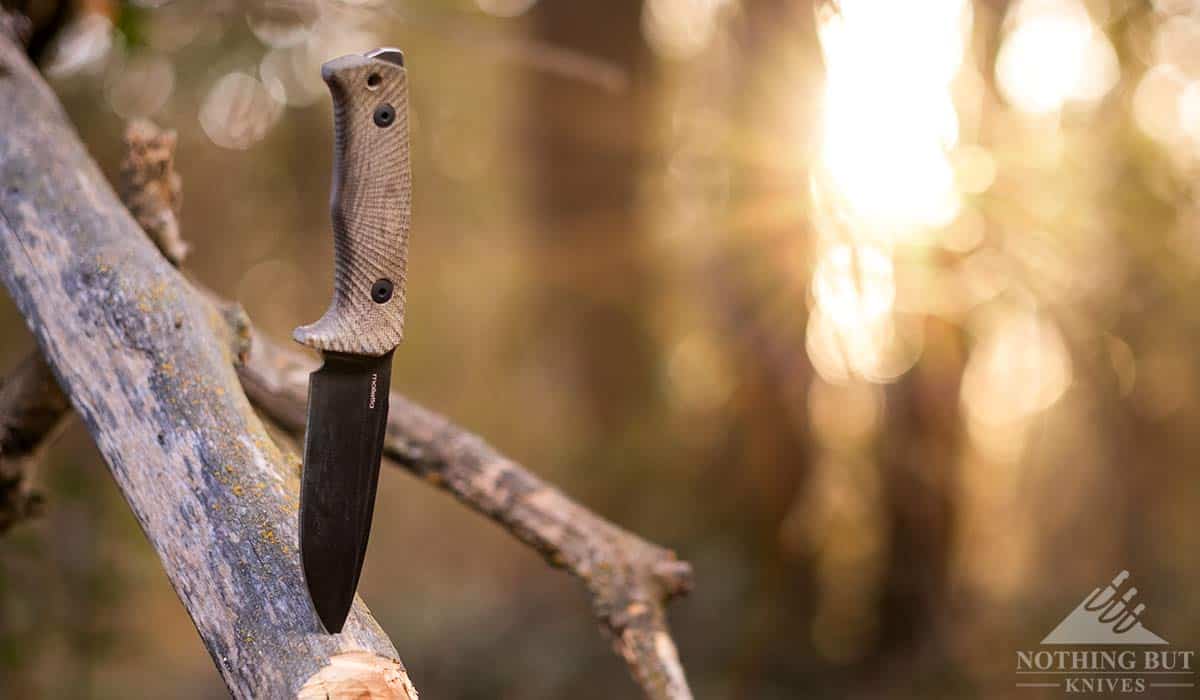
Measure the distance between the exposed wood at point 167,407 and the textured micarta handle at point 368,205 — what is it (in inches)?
14.1

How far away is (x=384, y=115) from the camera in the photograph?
145 cm

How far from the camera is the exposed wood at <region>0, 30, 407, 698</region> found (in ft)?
4.85

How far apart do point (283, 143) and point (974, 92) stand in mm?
8715

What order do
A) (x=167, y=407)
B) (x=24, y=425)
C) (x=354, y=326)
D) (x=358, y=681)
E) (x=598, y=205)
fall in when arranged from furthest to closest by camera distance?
(x=598, y=205) < (x=24, y=425) < (x=167, y=407) < (x=354, y=326) < (x=358, y=681)

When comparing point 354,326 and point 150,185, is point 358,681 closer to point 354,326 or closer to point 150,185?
point 354,326

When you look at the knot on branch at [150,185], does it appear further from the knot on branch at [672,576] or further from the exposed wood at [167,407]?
the knot on branch at [672,576]

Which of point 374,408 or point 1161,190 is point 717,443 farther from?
point 374,408

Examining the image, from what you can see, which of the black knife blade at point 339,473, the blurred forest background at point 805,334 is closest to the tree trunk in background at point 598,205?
the blurred forest background at point 805,334

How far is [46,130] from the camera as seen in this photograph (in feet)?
7.46

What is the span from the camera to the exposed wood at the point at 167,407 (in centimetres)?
148

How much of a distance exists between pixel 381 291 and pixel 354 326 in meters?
0.07

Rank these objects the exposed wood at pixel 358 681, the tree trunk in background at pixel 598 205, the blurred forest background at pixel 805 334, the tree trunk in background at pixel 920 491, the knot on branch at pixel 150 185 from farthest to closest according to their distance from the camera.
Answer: the tree trunk in background at pixel 598 205
the tree trunk in background at pixel 920 491
the blurred forest background at pixel 805 334
the knot on branch at pixel 150 185
the exposed wood at pixel 358 681

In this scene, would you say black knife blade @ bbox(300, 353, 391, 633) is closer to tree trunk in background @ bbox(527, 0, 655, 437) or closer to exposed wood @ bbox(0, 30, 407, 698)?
exposed wood @ bbox(0, 30, 407, 698)

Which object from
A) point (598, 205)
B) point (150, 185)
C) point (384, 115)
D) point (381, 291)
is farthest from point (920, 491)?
point (384, 115)
